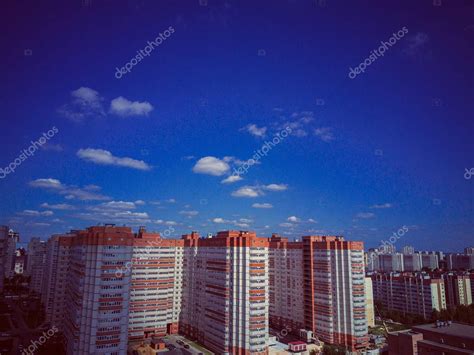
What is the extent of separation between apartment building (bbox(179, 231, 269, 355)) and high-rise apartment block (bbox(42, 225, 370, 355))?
0.13 metres

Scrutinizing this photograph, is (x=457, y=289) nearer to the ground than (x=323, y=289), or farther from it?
nearer to the ground

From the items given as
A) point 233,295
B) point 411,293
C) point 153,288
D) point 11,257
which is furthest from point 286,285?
point 11,257

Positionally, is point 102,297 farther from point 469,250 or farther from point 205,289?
point 469,250

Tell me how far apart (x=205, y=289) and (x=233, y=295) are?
24.8 ft

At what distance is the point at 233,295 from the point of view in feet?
144

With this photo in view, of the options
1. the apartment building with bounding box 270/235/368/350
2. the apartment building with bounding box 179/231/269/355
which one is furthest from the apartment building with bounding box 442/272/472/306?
the apartment building with bounding box 179/231/269/355

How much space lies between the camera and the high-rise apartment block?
35.0 metres

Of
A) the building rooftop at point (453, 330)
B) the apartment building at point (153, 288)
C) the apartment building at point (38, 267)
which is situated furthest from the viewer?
the apartment building at point (38, 267)

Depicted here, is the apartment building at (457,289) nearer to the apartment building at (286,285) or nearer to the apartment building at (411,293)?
the apartment building at (411,293)

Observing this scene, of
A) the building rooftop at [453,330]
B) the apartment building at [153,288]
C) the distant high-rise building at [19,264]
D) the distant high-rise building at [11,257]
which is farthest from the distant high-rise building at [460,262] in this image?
the distant high-rise building at [19,264]

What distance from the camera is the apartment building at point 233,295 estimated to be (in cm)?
4231

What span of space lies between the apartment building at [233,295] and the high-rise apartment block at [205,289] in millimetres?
132

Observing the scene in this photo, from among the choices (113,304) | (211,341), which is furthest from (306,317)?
(113,304)

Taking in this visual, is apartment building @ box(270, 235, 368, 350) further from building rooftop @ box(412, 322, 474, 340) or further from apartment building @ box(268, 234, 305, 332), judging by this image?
building rooftop @ box(412, 322, 474, 340)
